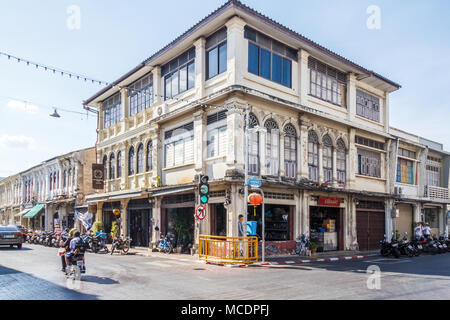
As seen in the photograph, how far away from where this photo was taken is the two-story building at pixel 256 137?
18062 mm

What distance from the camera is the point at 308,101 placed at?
2091 centimetres

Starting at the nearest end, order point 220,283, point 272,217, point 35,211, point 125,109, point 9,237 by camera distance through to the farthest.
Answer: point 220,283 < point 272,217 < point 9,237 < point 125,109 < point 35,211

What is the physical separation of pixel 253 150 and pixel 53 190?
2516 cm

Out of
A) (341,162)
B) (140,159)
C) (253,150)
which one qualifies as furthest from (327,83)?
(140,159)

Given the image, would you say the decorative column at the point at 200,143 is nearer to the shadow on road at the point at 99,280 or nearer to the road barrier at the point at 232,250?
the road barrier at the point at 232,250

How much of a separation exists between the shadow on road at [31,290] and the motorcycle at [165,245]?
8.98 meters

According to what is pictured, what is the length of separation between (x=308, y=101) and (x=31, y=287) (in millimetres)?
15770

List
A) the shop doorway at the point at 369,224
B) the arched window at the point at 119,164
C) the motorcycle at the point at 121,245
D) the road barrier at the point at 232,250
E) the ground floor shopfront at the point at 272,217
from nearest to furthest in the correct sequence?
the road barrier at the point at 232,250, the ground floor shopfront at the point at 272,217, the motorcycle at the point at 121,245, the shop doorway at the point at 369,224, the arched window at the point at 119,164

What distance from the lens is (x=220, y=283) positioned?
1088 centimetres

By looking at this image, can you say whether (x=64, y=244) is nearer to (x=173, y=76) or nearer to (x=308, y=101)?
(x=173, y=76)

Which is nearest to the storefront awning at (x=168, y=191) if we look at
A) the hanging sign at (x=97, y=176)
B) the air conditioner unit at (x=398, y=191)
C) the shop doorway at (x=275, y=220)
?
the shop doorway at (x=275, y=220)

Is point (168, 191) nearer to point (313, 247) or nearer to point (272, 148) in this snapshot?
point (272, 148)

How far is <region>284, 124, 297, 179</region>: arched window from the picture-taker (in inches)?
785

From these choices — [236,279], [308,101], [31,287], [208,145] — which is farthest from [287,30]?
[31,287]
